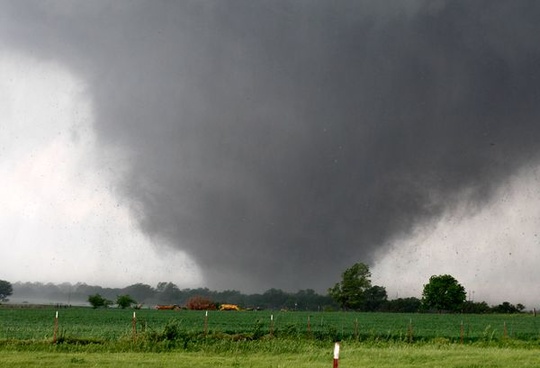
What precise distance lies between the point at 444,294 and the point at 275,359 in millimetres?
167010

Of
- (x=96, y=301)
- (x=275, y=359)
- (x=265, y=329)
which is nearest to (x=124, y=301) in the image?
(x=96, y=301)

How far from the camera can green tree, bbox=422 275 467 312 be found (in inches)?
7288

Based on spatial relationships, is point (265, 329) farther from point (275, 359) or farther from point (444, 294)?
point (444, 294)

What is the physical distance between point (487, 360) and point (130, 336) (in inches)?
792

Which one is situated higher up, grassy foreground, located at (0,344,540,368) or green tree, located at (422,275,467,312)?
green tree, located at (422,275,467,312)

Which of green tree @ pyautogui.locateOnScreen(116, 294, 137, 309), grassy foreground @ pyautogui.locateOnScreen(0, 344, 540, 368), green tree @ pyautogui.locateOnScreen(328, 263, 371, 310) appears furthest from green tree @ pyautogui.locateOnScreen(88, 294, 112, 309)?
grassy foreground @ pyautogui.locateOnScreen(0, 344, 540, 368)

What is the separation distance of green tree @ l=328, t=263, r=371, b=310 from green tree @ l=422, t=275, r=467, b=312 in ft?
79.3

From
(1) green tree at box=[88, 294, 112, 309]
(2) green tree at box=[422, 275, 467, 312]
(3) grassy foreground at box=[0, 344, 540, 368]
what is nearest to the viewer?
(3) grassy foreground at box=[0, 344, 540, 368]

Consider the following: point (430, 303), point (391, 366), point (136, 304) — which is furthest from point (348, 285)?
point (391, 366)

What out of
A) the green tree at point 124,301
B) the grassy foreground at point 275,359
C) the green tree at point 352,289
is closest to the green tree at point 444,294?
the green tree at point 352,289

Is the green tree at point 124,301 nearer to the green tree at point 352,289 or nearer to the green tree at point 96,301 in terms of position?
the green tree at point 96,301

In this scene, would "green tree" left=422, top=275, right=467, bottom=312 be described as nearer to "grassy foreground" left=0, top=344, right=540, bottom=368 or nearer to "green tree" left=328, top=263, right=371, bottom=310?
"green tree" left=328, top=263, right=371, bottom=310

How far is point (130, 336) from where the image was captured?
3597 cm

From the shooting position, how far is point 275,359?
2967 centimetres
